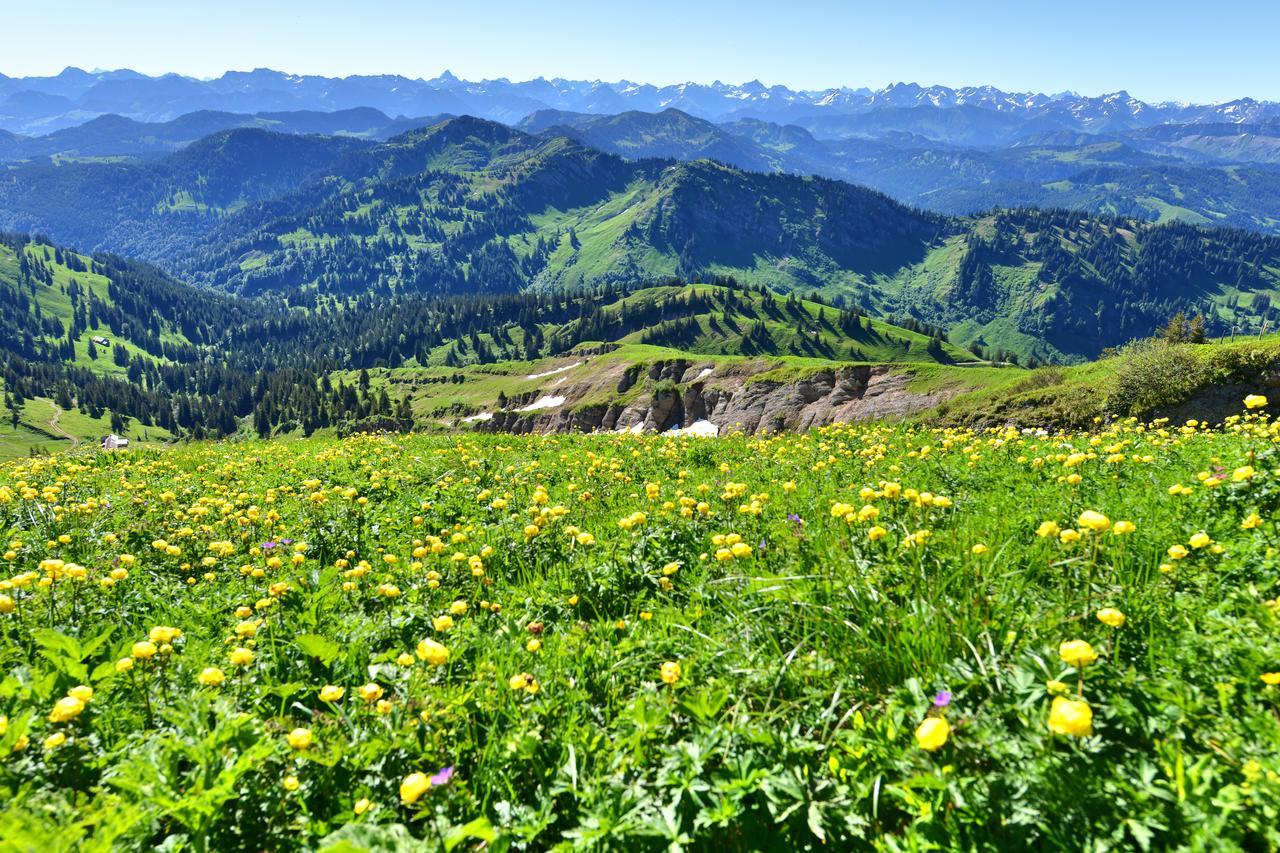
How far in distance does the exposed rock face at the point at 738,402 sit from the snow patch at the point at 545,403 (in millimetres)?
3264

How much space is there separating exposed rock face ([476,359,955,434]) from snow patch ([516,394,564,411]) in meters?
3.26

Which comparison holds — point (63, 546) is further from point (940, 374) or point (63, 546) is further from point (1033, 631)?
point (940, 374)

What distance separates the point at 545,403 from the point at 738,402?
70.8 metres

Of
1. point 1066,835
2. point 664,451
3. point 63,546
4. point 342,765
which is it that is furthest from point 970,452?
point 63,546

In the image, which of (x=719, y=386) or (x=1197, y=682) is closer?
(x=1197, y=682)

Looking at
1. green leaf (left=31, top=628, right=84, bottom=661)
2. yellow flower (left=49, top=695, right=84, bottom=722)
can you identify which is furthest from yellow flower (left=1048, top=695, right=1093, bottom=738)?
green leaf (left=31, top=628, right=84, bottom=661)

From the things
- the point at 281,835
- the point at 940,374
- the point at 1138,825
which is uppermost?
the point at 1138,825

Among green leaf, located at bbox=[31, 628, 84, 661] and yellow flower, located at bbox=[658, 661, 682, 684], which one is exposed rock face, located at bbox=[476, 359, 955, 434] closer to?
yellow flower, located at bbox=[658, 661, 682, 684]

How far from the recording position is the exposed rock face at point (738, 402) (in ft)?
304

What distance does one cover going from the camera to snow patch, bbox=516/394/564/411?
164 meters

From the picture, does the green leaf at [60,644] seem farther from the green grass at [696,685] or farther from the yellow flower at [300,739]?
the yellow flower at [300,739]


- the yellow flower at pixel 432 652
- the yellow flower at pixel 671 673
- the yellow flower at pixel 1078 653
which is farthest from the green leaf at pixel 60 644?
the yellow flower at pixel 1078 653

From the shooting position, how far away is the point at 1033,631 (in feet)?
13.8

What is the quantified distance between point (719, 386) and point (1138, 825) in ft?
398
